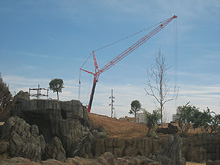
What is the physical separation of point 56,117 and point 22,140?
32.7 ft

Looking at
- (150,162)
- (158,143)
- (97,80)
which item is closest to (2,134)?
(158,143)

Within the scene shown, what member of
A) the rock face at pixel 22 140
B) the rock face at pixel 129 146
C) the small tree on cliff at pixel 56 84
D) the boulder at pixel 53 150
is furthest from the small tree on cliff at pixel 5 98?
the small tree on cliff at pixel 56 84

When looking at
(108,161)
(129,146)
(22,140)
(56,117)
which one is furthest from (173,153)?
(56,117)

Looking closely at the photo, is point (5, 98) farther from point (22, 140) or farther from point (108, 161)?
point (108, 161)

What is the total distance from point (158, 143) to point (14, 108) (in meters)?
23.1

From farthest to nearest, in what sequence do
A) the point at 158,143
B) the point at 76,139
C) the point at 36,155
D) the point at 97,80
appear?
1. the point at 97,80
2. the point at 76,139
3. the point at 158,143
4. the point at 36,155

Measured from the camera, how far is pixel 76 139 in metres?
37.8

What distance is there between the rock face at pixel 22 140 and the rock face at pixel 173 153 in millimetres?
12661

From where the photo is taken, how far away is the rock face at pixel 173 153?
69.6ft

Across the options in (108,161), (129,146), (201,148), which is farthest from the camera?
(129,146)

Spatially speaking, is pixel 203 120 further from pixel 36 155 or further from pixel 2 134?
pixel 2 134

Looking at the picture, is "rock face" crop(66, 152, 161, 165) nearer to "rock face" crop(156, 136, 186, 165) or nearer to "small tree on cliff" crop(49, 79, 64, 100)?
"rock face" crop(156, 136, 186, 165)

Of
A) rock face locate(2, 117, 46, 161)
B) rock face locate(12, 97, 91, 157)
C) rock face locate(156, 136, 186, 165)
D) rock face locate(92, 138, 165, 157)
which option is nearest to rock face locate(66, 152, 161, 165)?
rock face locate(156, 136, 186, 165)

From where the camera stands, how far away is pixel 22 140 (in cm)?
3042
